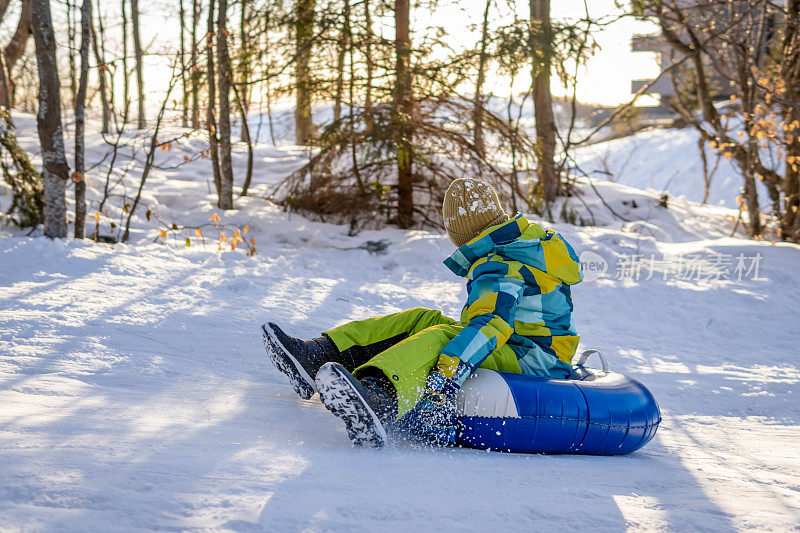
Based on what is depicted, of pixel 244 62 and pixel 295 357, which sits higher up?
pixel 244 62

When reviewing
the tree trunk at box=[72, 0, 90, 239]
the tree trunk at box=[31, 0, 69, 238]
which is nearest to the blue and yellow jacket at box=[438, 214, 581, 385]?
the tree trunk at box=[31, 0, 69, 238]

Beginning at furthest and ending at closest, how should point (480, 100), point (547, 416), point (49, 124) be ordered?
point (480, 100) → point (49, 124) → point (547, 416)

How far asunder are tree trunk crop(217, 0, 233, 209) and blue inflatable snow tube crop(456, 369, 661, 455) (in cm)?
547

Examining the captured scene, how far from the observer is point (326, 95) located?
722 centimetres

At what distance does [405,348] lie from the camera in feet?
7.39

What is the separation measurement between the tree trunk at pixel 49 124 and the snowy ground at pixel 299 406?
51 centimetres

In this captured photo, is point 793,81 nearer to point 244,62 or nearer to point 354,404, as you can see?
point 244,62

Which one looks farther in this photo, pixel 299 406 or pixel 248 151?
pixel 248 151

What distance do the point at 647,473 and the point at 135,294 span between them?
2902 mm

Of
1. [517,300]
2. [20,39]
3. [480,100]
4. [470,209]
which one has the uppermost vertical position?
[20,39]

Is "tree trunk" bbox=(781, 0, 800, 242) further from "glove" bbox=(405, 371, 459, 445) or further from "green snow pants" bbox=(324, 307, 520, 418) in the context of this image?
"glove" bbox=(405, 371, 459, 445)

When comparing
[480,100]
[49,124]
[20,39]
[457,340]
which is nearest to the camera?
[457,340]

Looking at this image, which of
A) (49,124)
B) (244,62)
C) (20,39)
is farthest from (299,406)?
(20,39)

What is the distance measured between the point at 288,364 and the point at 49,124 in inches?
138
